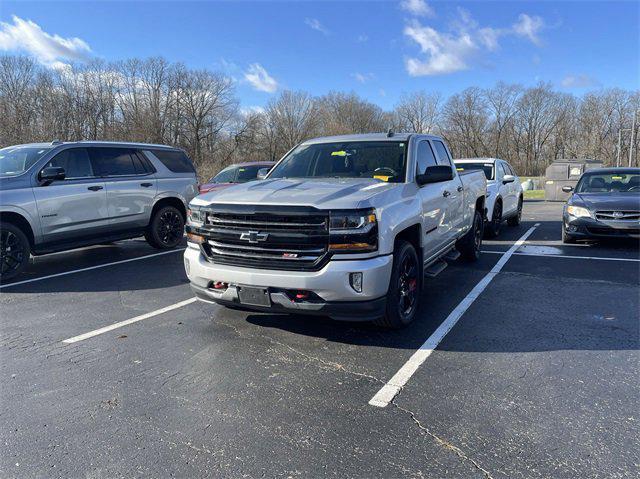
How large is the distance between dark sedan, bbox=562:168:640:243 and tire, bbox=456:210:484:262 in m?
2.41

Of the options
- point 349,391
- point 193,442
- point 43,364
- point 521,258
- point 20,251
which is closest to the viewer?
point 193,442

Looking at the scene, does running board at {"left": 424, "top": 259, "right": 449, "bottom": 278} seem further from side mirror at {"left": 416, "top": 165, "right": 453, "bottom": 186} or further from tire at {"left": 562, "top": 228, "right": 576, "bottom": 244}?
tire at {"left": 562, "top": 228, "right": 576, "bottom": 244}

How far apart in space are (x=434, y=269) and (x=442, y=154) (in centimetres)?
197

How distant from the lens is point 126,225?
26.6 ft

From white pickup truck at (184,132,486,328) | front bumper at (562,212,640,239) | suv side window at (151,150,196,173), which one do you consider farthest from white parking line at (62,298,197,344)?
front bumper at (562,212,640,239)

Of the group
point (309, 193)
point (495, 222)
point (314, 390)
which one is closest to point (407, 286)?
point (309, 193)

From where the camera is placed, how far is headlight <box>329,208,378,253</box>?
3697 mm

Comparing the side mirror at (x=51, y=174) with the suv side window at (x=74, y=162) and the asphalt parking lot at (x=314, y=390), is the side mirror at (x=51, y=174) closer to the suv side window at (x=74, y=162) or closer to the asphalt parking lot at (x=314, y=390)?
the suv side window at (x=74, y=162)

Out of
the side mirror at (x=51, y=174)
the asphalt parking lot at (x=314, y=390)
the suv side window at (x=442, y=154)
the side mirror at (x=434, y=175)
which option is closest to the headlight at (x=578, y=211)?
the asphalt parking lot at (x=314, y=390)

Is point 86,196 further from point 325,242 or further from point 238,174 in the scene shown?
point 325,242

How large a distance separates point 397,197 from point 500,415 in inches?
83.0

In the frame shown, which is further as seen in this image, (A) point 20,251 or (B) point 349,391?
(A) point 20,251

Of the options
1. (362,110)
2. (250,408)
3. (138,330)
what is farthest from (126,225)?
(362,110)

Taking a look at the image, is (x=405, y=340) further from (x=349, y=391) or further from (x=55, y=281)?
(x=55, y=281)
